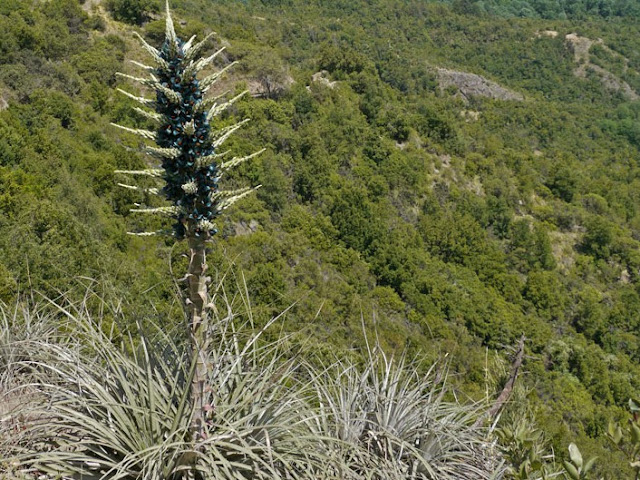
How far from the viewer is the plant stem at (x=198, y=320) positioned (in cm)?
352

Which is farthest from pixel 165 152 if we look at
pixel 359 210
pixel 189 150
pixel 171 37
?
pixel 359 210

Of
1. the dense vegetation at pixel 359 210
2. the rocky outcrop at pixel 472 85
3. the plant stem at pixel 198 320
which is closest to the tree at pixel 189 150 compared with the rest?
the plant stem at pixel 198 320

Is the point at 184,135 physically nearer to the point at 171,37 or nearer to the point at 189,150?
the point at 189,150

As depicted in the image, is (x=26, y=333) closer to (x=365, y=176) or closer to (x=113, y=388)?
(x=113, y=388)

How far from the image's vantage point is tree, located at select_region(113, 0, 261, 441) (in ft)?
10.8

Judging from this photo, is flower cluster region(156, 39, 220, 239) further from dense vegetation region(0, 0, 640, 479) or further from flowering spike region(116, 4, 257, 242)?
dense vegetation region(0, 0, 640, 479)

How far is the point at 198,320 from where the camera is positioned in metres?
3.59

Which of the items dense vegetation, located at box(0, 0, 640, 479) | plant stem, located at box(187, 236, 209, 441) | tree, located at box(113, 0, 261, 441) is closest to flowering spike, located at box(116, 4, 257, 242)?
tree, located at box(113, 0, 261, 441)

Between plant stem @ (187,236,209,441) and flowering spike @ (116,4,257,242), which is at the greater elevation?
flowering spike @ (116,4,257,242)

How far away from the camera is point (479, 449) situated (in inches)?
193

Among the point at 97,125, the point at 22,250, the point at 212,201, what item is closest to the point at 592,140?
the point at 97,125

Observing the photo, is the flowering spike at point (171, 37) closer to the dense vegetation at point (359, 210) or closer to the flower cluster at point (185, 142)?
Answer: the flower cluster at point (185, 142)

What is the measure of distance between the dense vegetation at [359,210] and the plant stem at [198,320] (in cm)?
314

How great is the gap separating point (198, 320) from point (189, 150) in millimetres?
1089
